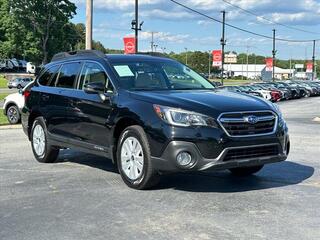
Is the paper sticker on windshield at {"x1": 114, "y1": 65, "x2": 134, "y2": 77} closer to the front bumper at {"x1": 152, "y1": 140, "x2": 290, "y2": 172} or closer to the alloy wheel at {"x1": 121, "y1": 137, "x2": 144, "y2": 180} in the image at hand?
the alloy wheel at {"x1": 121, "y1": 137, "x2": 144, "y2": 180}

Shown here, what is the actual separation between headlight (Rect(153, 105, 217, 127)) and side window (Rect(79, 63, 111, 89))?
4.50 feet

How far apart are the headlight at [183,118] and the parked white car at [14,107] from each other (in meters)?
11.2

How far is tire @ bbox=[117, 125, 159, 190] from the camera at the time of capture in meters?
6.78

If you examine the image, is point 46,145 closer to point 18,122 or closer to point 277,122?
point 277,122

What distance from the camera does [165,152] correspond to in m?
6.52

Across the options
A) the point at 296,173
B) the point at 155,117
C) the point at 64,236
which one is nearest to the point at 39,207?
the point at 64,236

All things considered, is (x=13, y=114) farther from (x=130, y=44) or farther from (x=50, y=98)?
(x=130, y=44)

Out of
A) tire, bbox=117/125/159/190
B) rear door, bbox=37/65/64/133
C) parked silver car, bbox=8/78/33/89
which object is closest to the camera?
tire, bbox=117/125/159/190

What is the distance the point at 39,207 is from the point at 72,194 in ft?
2.30

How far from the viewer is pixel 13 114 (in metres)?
17.2

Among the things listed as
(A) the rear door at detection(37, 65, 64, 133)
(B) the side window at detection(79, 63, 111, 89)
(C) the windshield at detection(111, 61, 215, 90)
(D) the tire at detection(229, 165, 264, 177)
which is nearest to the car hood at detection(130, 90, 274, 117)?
(C) the windshield at detection(111, 61, 215, 90)

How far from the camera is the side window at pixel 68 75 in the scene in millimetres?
8523

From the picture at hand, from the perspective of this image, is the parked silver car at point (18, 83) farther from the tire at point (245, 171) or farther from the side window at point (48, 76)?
the tire at point (245, 171)

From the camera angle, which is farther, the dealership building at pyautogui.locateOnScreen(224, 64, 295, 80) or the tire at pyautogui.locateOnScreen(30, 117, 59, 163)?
the dealership building at pyautogui.locateOnScreen(224, 64, 295, 80)
